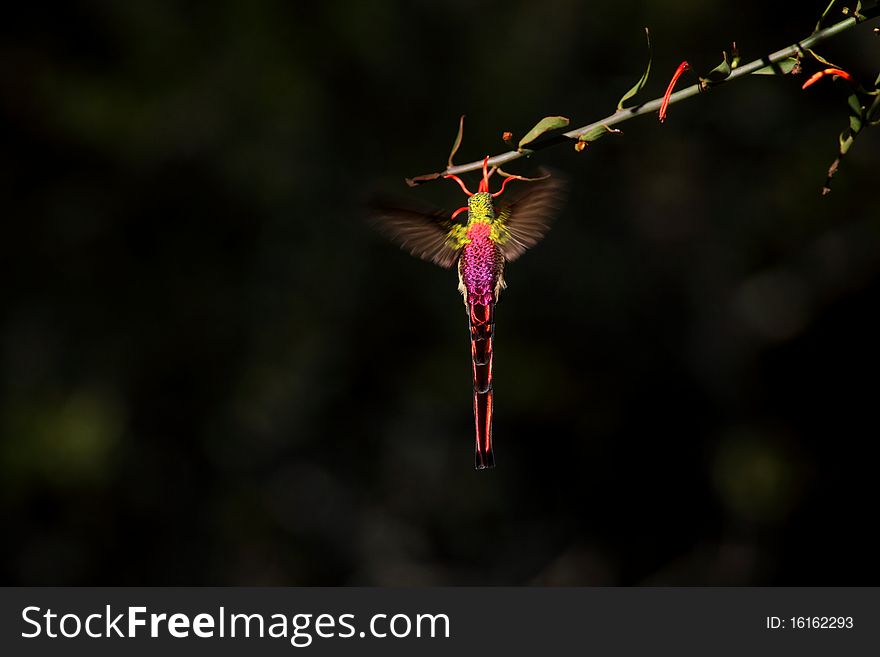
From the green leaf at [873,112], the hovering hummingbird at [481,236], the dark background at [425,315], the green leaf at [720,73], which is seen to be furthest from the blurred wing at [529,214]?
the dark background at [425,315]

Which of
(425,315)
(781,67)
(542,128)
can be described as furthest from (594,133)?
(425,315)

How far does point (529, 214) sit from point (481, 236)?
81mm

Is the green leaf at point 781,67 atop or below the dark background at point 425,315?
below

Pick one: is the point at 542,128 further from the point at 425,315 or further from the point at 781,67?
the point at 425,315

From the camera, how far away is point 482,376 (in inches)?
29.5

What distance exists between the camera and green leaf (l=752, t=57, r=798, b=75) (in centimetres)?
79

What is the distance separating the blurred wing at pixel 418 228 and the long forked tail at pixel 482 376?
72 millimetres

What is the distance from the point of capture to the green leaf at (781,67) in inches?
31.3

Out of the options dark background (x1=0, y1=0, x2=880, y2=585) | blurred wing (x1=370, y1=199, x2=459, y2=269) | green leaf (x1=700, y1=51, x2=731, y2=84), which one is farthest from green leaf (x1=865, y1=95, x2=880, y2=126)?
Answer: dark background (x1=0, y1=0, x2=880, y2=585)

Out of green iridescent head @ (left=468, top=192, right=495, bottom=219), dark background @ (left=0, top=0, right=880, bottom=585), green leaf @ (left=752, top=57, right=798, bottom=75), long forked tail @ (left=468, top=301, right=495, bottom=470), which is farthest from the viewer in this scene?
dark background @ (left=0, top=0, right=880, bottom=585)

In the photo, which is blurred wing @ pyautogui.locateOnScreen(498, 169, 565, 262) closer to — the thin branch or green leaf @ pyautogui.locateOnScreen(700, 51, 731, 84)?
the thin branch

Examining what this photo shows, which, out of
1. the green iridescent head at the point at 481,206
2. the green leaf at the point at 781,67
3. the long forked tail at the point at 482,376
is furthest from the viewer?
the green iridescent head at the point at 481,206

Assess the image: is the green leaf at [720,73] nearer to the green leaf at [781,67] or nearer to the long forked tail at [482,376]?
the green leaf at [781,67]

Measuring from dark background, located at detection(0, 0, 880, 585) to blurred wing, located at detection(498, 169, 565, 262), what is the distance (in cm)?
304
